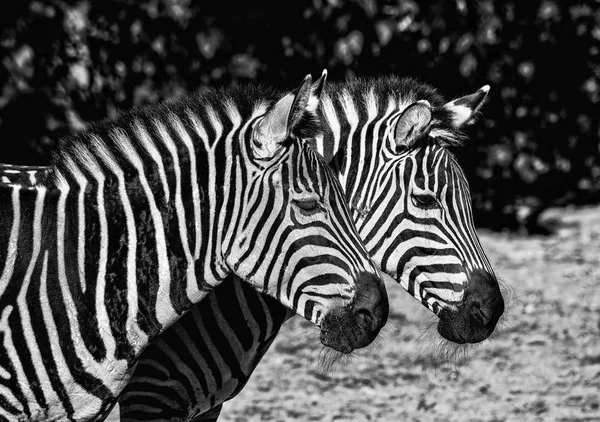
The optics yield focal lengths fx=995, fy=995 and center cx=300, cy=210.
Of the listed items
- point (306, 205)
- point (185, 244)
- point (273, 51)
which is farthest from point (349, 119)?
point (273, 51)

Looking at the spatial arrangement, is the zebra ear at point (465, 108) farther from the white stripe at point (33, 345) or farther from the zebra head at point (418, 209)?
the white stripe at point (33, 345)

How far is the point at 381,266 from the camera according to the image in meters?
4.83

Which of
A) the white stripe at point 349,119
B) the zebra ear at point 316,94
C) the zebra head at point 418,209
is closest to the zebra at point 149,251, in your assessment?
the zebra ear at point 316,94

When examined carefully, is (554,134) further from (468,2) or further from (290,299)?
(290,299)

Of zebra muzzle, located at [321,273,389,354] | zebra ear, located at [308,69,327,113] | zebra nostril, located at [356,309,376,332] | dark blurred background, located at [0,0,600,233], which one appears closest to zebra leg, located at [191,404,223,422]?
zebra muzzle, located at [321,273,389,354]

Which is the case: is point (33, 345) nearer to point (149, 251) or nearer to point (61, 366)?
point (61, 366)

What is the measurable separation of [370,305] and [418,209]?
3.72 feet

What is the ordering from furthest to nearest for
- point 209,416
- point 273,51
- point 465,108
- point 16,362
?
point 273,51 < point 465,108 < point 209,416 < point 16,362

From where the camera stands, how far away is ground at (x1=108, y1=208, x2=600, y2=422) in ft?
23.1

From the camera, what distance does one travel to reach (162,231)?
3842 millimetres

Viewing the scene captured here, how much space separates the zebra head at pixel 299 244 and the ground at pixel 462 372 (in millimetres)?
2377

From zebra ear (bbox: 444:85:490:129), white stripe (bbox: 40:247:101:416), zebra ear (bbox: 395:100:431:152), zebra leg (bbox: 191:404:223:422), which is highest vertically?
zebra ear (bbox: 444:85:490:129)

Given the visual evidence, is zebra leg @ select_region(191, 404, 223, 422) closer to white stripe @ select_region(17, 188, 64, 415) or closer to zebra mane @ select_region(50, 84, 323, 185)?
white stripe @ select_region(17, 188, 64, 415)

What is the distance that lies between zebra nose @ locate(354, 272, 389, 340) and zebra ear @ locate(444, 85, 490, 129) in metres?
1.67
